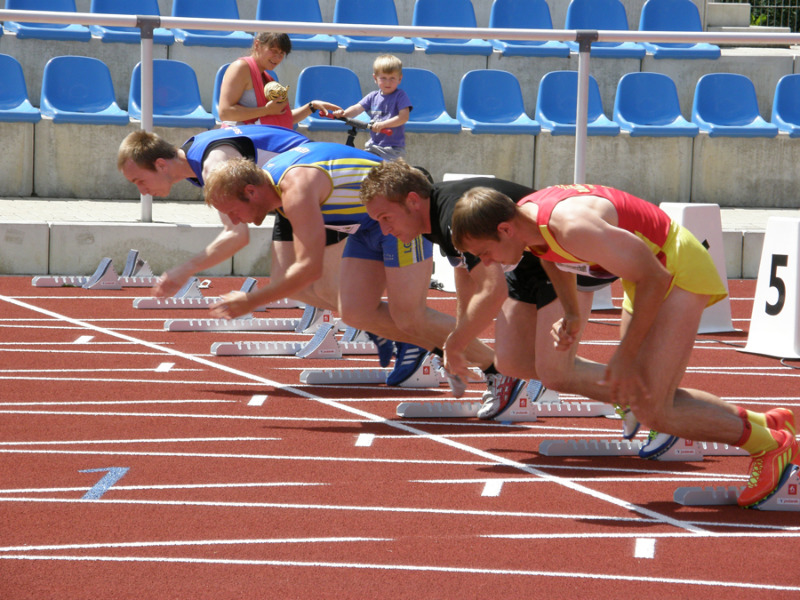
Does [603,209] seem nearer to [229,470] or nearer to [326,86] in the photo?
[229,470]

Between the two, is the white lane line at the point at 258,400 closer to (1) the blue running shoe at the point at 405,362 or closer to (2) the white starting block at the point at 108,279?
(1) the blue running shoe at the point at 405,362

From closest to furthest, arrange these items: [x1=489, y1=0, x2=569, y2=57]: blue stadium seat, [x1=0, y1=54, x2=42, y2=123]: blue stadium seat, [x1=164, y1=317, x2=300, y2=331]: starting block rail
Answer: [x1=164, y1=317, x2=300, y2=331]: starting block rail < [x1=0, y1=54, x2=42, y2=123]: blue stadium seat < [x1=489, y1=0, x2=569, y2=57]: blue stadium seat

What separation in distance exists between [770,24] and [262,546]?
16611 mm

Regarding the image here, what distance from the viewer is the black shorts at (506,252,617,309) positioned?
4.75m

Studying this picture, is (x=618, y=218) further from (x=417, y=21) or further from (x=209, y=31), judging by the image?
(x=417, y=21)

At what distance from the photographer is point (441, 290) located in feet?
31.1

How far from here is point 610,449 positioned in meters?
4.87

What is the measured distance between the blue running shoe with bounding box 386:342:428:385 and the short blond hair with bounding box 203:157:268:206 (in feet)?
5.08

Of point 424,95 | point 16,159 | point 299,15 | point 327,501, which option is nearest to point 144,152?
point 327,501

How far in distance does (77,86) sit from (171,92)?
956 mm

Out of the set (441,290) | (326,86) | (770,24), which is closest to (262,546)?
(441,290)

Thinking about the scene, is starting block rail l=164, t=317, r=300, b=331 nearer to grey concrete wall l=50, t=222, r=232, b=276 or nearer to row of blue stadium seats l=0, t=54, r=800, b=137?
grey concrete wall l=50, t=222, r=232, b=276

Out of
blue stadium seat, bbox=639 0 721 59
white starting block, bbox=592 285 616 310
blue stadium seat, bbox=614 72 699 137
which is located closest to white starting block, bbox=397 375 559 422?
white starting block, bbox=592 285 616 310

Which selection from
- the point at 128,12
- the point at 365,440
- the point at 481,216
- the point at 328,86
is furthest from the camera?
the point at 128,12
